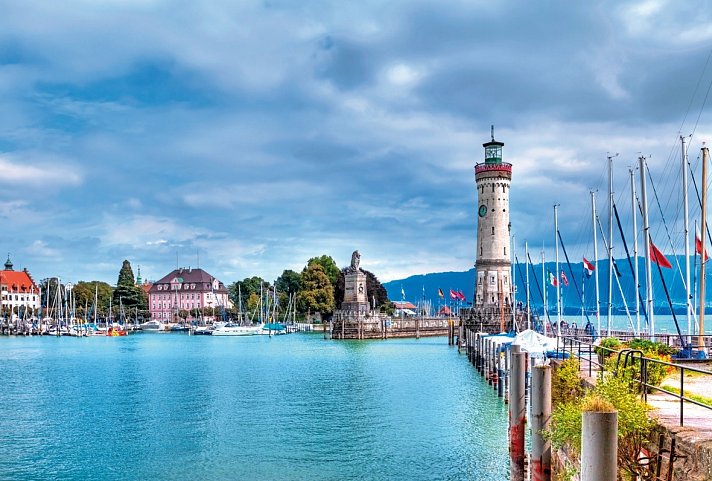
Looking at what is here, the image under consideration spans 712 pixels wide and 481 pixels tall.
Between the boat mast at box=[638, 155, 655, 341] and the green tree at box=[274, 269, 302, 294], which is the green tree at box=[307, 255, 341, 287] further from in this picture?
the boat mast at box=[638, 155, 655, 341]

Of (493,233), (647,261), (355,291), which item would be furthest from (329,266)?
(647,261)

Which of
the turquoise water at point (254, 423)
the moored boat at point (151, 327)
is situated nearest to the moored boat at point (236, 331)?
the moored boat at point (151, 327)

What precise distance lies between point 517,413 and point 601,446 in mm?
10793

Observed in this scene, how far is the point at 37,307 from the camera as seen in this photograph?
195m

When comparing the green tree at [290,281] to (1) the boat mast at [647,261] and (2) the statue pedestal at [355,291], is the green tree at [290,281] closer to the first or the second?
(2) the statue pedestal at [355,291]

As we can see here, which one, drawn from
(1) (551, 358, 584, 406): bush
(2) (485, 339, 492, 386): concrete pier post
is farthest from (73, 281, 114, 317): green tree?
(1) (551, 358, 584, 406): bush

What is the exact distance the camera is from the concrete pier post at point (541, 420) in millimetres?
16453

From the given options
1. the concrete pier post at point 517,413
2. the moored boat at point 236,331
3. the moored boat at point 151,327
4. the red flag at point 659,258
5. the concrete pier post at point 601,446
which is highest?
the red flag at point 659,258

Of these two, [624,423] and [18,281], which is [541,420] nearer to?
[624,423]

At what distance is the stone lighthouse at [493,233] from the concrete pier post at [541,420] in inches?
3020

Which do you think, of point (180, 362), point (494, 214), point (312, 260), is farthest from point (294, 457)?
point (312, 260)

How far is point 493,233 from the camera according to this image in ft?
310

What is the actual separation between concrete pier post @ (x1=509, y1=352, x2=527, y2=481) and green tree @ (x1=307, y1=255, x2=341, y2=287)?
438 ft

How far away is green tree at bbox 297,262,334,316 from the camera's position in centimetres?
14812
